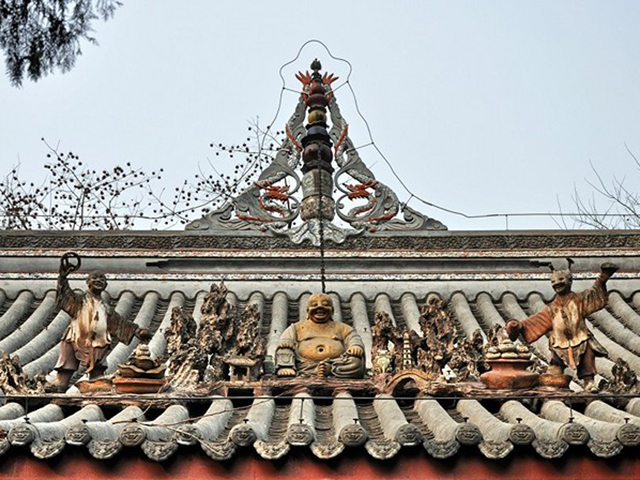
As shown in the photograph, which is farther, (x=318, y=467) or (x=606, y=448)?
(x=318, y=467)

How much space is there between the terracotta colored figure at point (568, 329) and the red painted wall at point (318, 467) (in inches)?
75.3

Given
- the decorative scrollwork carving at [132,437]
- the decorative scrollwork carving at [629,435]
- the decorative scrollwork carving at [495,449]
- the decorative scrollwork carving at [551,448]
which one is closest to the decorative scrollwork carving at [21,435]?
the decorative scrollwork carving at [132,437]

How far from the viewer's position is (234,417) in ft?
21.6

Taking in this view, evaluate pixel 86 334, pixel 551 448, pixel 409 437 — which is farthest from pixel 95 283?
pixel 551 448

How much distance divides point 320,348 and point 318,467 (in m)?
2.48

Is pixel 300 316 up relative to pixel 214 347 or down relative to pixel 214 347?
up

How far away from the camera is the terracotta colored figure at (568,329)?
743 centimetres

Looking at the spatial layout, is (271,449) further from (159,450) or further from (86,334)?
(86,334)

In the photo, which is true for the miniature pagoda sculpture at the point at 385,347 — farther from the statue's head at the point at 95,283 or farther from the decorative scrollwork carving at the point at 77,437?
the decorative scrollwork carving at the point at 77,437

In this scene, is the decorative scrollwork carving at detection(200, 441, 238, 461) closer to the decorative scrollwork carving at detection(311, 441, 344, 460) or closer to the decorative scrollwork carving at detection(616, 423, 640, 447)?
the decorative scrollwork carving at detection(311, 441, 344, 460)

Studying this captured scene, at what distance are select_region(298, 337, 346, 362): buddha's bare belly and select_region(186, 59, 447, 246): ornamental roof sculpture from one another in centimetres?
301

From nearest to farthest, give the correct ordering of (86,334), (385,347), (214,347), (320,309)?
(86,334) → (214,347) → (385,347) → (320,309)

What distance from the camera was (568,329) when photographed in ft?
24.4

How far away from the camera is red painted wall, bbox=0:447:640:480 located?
5.50 meters
